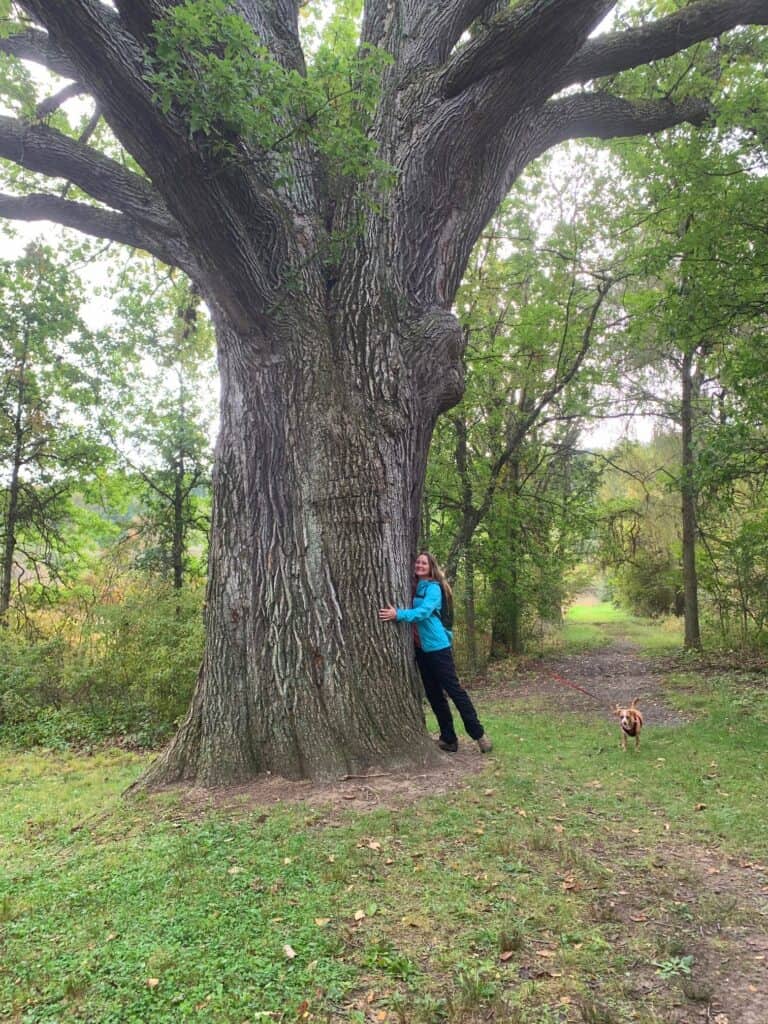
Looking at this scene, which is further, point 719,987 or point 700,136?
point 700,136

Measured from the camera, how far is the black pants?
17.5 ft

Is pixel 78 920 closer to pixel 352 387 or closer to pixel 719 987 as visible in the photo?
pixel 719 987

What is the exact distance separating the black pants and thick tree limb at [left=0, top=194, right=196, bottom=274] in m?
4.30

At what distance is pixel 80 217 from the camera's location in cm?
583

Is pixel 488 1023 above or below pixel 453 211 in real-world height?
below

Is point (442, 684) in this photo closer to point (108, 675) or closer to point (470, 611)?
point (108, 675)

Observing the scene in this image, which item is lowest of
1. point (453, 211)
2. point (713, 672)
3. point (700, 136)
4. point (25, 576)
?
point (713, 672)

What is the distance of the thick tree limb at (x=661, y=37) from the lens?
5.28 meters

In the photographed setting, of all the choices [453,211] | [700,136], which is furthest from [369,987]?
[700,136]

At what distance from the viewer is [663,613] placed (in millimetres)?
22812

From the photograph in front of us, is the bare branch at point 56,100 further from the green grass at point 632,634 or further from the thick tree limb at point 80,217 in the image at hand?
the green grass at point 632,634

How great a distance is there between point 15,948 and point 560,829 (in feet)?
9.93

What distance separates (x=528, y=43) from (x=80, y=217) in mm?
4234

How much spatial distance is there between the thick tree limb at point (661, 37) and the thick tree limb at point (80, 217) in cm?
409
